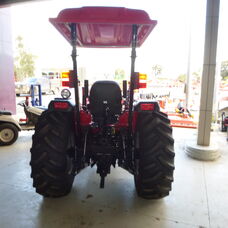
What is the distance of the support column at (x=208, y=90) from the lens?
3188 millimetres

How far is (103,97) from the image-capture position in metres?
2.17

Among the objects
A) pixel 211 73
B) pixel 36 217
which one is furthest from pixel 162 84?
pixel 36 217

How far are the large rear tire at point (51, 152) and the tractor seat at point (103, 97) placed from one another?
319mm

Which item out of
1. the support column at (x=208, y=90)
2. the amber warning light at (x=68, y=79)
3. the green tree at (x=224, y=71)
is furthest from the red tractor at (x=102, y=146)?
the green tree at (x=224, y=71)

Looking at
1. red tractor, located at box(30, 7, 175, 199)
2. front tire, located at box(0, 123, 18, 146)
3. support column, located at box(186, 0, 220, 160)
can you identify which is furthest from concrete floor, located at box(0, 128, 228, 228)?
front tire, located at box(0, 123, 18, 146)

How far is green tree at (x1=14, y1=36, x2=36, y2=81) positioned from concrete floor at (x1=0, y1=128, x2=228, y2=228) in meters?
17.4

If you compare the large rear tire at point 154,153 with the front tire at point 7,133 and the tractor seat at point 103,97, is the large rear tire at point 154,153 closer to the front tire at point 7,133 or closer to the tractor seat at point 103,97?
the tractor seat at point 103,97

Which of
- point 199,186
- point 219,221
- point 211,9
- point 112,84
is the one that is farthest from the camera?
point 211,9

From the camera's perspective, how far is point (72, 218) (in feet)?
6.00

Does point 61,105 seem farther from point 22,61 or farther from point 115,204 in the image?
point 22,61

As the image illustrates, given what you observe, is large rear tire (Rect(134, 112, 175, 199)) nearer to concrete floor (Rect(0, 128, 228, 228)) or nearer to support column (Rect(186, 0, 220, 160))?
concrete floor (Rect(0, 128, 228, 228))

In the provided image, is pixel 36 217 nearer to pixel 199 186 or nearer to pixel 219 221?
pixel 219 221

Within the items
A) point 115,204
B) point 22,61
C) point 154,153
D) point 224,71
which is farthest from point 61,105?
point 22,61

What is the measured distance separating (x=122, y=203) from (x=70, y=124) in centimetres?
97
